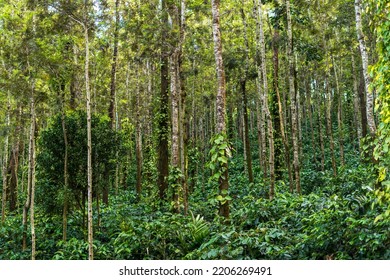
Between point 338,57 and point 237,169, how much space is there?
34.8ft

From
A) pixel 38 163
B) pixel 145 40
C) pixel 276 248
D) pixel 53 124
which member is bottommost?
pixel 276 248

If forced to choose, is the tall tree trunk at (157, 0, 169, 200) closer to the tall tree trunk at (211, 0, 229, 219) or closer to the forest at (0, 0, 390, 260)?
the forest at (0, 0, 390, 260)

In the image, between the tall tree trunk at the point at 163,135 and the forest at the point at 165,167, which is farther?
the tall tree trunk at the point at 163,135

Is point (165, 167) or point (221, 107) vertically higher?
point (221, 107)

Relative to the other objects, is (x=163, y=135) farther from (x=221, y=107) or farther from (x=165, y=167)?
(x=221, y=107)

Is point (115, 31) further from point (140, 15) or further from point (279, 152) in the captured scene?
point (279, 152)

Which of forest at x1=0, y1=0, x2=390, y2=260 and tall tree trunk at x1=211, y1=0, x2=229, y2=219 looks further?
tall tree trunk at x1=211, y1=0, x2=229, y2=219

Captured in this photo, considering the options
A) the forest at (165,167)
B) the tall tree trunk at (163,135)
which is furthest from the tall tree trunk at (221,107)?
the tall tree trunk at (163,135)

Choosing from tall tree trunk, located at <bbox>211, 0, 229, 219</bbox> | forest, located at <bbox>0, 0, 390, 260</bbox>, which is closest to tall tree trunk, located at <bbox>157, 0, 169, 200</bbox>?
forest, located at <bbox>0, 0, 390, 260</bbox>

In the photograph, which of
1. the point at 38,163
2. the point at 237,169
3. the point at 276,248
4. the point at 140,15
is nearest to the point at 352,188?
the point at 276,248

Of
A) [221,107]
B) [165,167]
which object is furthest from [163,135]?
[221,107]

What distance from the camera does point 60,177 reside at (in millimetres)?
12008

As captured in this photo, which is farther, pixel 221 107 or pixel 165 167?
pixel 165 167

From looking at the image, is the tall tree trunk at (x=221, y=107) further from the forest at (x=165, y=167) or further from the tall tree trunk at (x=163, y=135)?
the tall tree trunk at (x=163, y=135)
